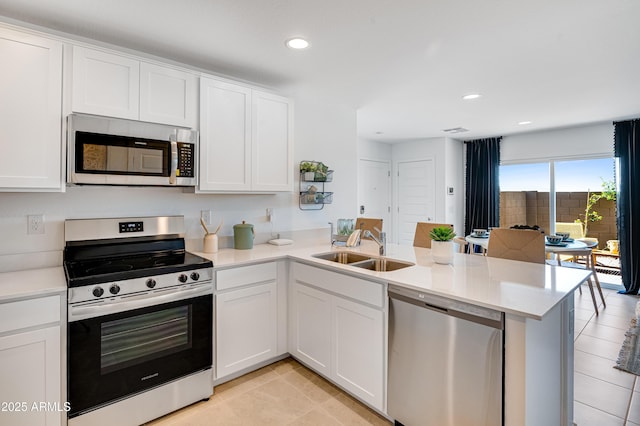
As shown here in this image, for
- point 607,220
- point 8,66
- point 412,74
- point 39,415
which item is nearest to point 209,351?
point 39,415

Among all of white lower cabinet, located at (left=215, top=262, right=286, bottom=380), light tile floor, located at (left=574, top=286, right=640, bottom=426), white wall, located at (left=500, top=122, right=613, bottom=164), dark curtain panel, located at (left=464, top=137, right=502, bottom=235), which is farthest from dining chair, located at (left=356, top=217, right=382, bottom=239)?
white wall, located at (left=500, top=122, right=613, bottom=164)

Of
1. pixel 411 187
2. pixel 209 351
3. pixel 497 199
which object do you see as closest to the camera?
pixel 209 351

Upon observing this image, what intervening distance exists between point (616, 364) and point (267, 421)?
9.34ft

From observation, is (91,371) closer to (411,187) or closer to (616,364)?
(616,364)

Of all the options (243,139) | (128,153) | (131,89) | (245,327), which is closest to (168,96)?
(131,89)

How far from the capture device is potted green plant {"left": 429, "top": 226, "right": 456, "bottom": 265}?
2244 millimetres

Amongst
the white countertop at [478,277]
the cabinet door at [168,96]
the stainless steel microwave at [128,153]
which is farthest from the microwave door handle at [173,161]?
the white countertop at [478,277]

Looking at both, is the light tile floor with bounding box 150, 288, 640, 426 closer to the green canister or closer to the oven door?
the oven door

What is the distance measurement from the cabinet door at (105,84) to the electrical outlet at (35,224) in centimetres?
75

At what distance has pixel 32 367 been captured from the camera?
1654 millimetres

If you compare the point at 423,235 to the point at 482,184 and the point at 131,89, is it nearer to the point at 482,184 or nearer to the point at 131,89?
the point at 131,89

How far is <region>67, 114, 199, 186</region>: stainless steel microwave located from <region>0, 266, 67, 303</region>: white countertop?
58cm

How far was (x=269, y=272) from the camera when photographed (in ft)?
8.48

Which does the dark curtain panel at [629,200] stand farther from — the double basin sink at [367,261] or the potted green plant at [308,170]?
the potted green plant at [308,170]
